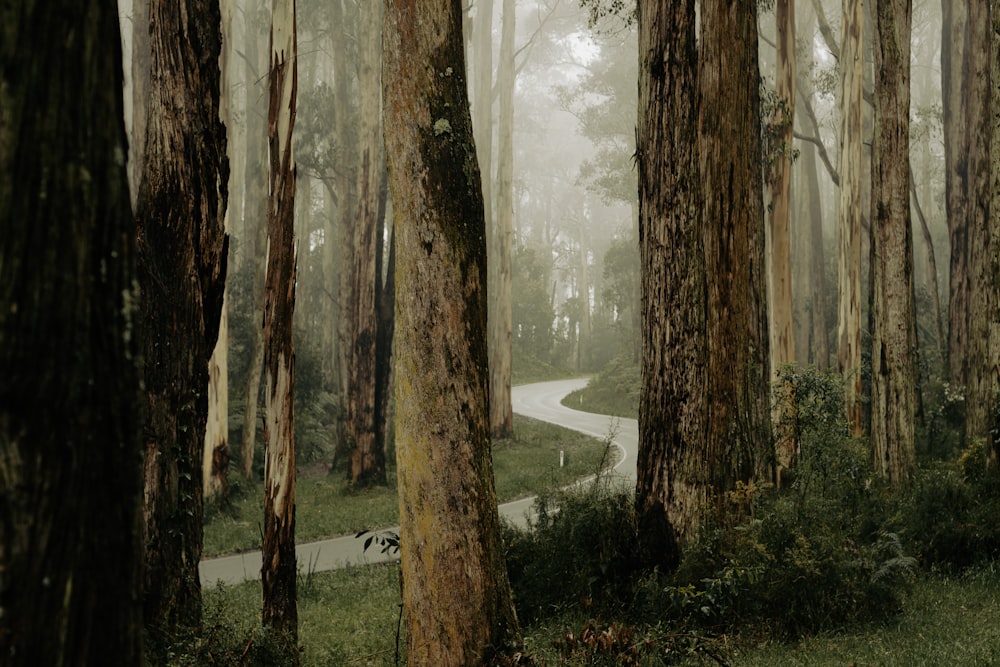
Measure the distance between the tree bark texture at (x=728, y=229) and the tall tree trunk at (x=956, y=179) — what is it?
8805 millimetres

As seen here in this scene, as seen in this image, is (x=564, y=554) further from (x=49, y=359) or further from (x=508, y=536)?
(x=49, y=359)

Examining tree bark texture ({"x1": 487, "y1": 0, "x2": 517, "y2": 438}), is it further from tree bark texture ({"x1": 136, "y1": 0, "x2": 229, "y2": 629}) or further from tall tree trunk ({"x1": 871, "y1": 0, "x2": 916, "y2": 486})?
tree bark texture ({"x1": 136, "y1": 0, "x2": 229, "y2": 629})

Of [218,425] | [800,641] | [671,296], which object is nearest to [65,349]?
[800,641]

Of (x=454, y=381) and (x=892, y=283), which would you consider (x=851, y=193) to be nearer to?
(x=892, y=283)

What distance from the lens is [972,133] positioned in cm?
1580

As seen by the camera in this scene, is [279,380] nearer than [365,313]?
Yes

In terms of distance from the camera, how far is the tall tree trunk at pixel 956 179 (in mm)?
16250

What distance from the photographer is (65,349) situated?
61.7 inches

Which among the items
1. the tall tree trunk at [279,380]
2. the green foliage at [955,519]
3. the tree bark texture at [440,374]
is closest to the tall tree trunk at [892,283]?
the green foliage at [955,519]

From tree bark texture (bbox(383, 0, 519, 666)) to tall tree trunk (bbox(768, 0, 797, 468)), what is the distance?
397 inches

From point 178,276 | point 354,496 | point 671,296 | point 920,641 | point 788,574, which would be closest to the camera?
point 178,276

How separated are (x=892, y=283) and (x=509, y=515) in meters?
6.66

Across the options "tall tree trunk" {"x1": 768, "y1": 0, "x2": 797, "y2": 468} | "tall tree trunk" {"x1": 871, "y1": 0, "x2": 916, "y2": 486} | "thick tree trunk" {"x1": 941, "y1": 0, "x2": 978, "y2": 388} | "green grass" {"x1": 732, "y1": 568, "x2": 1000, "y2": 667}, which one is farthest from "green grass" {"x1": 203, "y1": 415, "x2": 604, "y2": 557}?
"thick tree trunk" {"x1": 941, "y1": 0, "x2": 978, "y2": 388}

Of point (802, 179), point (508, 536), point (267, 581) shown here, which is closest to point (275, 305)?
point (267, 581)
